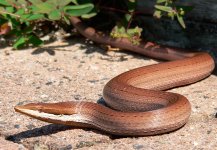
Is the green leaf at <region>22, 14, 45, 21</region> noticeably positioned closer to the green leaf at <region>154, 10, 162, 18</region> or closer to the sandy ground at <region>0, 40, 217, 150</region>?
the sandy ground at <region>0, 40, 217, 150</region>

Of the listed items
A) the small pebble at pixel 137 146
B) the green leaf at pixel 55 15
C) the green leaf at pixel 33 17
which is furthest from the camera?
the green leaf at pixel 33 17

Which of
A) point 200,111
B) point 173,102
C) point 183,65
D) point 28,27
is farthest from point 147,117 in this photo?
point 28,27

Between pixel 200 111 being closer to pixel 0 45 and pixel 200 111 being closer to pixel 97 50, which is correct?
pixel 97 50

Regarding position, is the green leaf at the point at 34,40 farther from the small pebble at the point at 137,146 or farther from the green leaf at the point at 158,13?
the small pebble at the point at 137,146

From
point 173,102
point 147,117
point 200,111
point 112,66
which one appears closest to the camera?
point 147,117

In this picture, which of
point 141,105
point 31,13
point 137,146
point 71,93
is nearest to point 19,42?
point 31,13

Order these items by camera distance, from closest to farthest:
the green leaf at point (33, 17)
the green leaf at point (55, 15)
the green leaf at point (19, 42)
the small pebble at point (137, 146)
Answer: the small pebble at point (137, 146) → the green leaf at point (55, 15) → the green leaf at point (33, 17) → the green leaf at point (19, 42)

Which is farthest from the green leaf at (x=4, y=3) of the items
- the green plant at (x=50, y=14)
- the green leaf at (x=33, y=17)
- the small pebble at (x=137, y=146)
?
the small pebble at (x=137, y=146)
